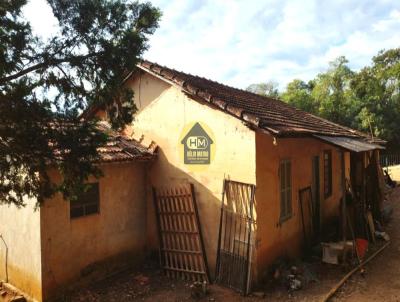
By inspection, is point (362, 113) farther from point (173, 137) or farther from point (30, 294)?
point (30, 294)

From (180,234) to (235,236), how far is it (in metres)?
1.54

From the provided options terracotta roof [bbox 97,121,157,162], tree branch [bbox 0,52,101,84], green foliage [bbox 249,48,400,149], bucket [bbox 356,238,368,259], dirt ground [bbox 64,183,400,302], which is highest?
green foliage [bbox 249,48,400,149]

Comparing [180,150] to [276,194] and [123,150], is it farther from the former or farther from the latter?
[276,194]

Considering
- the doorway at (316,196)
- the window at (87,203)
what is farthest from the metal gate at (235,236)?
the doorway at (316,196)

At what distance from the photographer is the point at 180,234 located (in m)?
8.20

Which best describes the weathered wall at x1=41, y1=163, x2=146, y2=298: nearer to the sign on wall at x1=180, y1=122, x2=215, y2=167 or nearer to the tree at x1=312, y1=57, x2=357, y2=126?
the sign on wall at x1=180, y1=122, x2=215, y2=167

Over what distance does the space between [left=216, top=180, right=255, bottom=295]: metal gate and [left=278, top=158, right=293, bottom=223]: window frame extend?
135cm

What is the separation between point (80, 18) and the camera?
14.6 ft

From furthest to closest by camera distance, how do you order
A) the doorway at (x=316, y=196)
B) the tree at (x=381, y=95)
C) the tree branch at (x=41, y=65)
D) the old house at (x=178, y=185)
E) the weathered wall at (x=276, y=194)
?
the tree at (x=381, y=95) → the doorway at (x=316, y=196) → the weathered wall at (x=276, y=194) → the old house at (x=178, y=185) → the tree branch at (x=41, y=65)

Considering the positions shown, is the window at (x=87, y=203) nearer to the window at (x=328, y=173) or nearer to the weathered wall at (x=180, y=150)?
the weathered wall at (x=180, y=150)

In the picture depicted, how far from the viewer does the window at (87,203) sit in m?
7.28

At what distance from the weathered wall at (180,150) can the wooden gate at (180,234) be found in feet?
0.61

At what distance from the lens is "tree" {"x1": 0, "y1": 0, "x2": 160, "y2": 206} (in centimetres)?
416

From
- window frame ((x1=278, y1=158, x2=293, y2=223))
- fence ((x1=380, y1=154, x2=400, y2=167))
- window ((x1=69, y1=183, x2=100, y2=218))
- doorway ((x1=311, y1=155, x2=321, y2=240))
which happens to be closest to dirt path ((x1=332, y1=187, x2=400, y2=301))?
doorway ((x1=311, y1=155, x2=321, y2=240))
